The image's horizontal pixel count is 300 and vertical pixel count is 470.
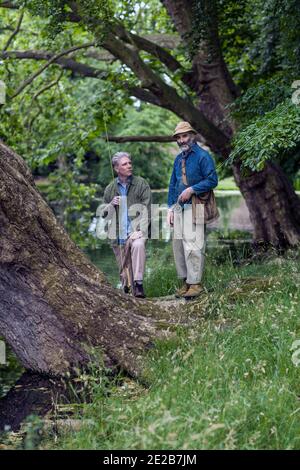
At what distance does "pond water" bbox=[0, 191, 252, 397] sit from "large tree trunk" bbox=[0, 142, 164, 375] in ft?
1.97

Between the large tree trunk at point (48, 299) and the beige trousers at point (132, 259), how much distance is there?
1577 mm

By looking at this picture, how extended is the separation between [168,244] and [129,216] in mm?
9846

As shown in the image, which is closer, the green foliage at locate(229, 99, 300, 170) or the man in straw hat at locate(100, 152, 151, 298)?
the green foliage at locate(229, 99, 300, 170)

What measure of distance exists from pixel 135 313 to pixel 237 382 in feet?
7.99

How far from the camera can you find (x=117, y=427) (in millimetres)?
5367

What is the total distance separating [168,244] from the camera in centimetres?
1930

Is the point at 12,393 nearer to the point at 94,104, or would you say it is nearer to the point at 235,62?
the point at 94,104

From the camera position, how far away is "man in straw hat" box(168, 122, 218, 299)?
8.81 m

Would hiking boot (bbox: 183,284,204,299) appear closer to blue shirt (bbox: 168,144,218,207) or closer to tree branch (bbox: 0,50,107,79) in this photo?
blue shirt (bbox: 168,144,218,207)

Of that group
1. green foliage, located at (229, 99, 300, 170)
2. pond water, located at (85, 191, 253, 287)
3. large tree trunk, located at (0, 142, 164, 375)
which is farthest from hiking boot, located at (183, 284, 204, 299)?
pond water, located at (85, 191, 253, 287)

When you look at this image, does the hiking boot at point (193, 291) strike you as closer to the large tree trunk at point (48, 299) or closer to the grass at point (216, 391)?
the grass at point (216, 391)

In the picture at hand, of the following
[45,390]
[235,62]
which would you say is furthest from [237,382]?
[235,62]

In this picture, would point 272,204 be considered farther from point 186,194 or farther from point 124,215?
point 186,194

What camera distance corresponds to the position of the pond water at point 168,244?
8.34 meters
